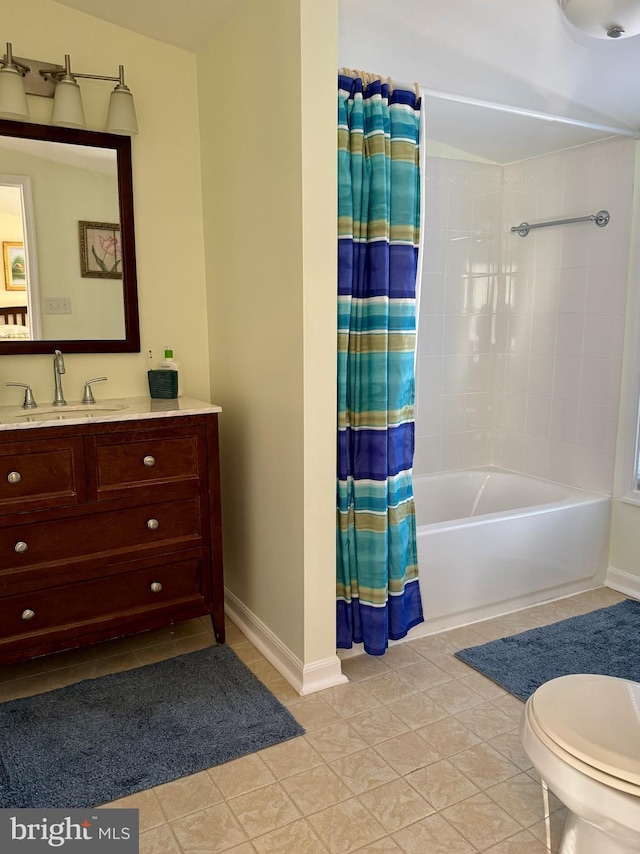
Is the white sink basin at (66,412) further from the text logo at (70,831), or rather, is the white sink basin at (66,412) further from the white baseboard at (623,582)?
the white baseboard at (623,582)

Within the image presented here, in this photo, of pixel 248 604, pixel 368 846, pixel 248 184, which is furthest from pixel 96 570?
pixel 248 184

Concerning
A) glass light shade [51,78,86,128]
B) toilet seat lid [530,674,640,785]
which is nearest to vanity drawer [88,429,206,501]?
glass light shade [51,78,86,128]

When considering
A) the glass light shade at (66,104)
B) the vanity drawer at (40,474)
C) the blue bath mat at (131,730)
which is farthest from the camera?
the glass light shade at (66,104)

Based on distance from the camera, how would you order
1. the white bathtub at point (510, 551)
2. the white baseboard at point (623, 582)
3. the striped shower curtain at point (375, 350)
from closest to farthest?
the striped shower curtain at point (375, 350) → the white bathtub at point (510, 551) → the white baseboard at point (623, 582)

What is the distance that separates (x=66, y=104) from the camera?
2391 mm

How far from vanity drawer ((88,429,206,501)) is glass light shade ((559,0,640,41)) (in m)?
1.80

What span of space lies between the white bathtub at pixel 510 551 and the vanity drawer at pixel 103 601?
928 mm

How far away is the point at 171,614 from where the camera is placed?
2502 mm

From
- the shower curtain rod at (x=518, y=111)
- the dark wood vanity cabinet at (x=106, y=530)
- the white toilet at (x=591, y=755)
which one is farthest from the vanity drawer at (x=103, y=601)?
the shower curtain rod at (x=518, y=111)

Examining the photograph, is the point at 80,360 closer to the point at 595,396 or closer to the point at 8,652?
the point at 8,652

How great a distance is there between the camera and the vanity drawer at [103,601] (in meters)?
2.21

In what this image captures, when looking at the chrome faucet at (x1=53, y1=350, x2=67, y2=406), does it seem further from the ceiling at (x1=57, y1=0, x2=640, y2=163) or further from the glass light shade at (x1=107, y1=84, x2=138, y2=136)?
the ceiling at (x1=57, y1=0, x2=640, y2=163)

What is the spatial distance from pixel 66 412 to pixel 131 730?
1.09 metres

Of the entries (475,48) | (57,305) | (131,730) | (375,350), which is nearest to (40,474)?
(57,305)
